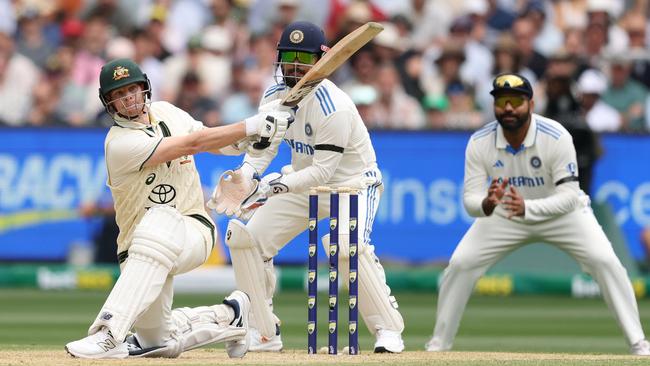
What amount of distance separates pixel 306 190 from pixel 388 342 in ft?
2.89

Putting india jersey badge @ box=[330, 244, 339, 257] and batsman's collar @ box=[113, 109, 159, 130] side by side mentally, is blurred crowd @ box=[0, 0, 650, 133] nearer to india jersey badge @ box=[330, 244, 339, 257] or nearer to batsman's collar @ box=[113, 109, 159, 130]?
india jersey badge @ box=[330, 244, 339, 257]

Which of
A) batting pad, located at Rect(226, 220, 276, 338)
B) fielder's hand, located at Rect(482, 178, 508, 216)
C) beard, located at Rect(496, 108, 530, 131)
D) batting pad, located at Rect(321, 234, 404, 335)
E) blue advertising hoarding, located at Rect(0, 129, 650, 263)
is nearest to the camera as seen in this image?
batting pad, located at Rect(321, 234, 404, 335)

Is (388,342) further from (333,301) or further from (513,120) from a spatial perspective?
(513,120)

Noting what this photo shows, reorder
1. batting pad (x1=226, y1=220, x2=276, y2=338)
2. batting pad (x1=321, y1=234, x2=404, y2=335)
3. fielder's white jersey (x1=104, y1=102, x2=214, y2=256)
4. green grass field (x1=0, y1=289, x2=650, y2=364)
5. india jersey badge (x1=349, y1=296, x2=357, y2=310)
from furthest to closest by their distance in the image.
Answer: green grass field (x1=0, y1=289, x2=650, y2=364) < batting pad (x1=226, y1=220, x2=276, y2=338) < batting pad (x1=321, y1=234, x2=404, y2=335) < india jersey badge (x1=349, y1=296, x2=357, y2=310) < fielder's white jersey (x1=104, y1=102, x2=214, y2=256)

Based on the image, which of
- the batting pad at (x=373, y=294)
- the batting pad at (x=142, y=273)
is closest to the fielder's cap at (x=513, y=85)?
the batting pad at (x=373, y=294)

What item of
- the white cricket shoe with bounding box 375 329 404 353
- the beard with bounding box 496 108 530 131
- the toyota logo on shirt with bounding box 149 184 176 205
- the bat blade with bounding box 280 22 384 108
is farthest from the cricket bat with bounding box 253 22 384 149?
the beard with bounding box 496 108 530 131

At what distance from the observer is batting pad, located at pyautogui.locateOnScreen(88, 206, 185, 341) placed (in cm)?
662

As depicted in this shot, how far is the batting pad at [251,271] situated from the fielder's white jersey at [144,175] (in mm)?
751

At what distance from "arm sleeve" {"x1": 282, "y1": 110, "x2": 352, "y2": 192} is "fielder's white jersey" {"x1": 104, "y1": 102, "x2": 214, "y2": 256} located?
0.61 m

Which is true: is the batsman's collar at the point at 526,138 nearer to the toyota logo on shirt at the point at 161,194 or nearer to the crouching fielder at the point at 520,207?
the crouching fielder at the point at 520,207

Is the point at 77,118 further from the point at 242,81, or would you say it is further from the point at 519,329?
the point at 519,329

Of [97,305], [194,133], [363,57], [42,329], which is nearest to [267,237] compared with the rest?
[194,133]

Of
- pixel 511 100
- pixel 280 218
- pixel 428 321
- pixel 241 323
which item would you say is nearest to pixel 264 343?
pixel 280 218

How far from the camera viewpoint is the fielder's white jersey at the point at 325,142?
24.6 feet
